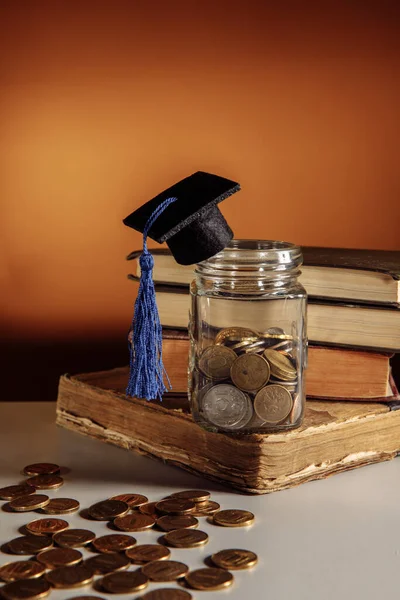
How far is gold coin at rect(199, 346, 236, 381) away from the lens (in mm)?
1047

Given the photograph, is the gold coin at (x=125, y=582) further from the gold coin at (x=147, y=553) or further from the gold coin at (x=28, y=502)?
the gold coin at (x=28, y=502)

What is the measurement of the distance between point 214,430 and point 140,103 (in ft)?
2.49

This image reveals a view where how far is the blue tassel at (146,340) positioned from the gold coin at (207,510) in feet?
0.56

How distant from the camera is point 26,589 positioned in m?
0.76

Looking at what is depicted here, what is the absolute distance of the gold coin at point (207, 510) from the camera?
0.95 meters

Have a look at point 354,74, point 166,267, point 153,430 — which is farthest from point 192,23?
point 153,430

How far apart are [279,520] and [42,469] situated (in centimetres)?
32

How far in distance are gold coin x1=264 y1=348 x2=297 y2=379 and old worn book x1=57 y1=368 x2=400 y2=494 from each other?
0.22ft

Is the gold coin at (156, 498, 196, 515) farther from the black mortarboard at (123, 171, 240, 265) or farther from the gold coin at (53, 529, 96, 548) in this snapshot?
the black mortarboard at (123, 171, 240, 265)

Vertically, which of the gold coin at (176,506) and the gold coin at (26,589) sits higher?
the gold coin at (176,506)

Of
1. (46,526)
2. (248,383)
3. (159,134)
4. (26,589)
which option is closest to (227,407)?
(248,383)

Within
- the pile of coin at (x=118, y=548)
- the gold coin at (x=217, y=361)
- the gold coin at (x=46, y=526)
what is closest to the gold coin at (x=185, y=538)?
the pile of coin at (x=118, y=548)

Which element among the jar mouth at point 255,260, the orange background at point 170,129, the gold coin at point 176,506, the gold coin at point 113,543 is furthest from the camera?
the orange background at point 170,129

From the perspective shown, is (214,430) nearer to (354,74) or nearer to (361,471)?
(361,471)
